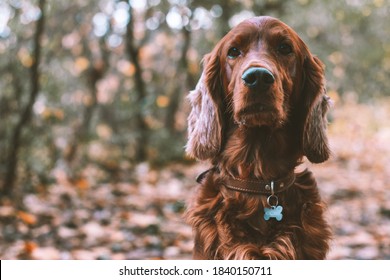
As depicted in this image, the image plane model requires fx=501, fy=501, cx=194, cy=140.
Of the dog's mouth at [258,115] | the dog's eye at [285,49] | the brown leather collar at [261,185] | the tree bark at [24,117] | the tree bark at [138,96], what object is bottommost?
the brown leather collar at [261,185]

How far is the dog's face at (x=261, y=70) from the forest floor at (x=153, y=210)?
30.7 inches

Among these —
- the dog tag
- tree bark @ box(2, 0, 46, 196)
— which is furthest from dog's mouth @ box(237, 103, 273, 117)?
tree bark @ box(2, 0, 46, 196)

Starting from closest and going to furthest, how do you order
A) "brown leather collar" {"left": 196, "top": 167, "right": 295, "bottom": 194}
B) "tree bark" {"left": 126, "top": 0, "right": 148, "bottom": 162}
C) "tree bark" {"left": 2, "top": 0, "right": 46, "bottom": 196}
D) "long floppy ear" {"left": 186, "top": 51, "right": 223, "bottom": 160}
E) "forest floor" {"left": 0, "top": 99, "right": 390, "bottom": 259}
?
"brown leather collar" {"left": 196, "top": 167, "right": 295, "bottom": 194}, "long floppy ear" {"left": 186, "top": 51, "right": 223, "bottom": 160}, "forest floor" {"left": 0, "top": 99, "right": 390, "bottom": 259}, "tree bark" {"left": 2, "top": 0, "right": 46, "bottom": 196}, "tree bark" {"left": 126, "top": 0, "right": 148, "bottom": 162}

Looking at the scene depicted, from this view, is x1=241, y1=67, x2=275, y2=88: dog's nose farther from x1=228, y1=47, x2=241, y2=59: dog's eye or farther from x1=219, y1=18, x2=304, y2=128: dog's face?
x1=228, y1=47, x2=241, y2=59: dog's eye

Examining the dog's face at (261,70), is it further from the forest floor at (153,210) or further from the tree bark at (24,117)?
the tree bark at (24,117)

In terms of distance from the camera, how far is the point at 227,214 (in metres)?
2.33

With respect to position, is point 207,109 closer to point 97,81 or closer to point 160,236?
point 160,236

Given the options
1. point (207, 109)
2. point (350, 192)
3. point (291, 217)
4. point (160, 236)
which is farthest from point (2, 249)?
point (350, 192)

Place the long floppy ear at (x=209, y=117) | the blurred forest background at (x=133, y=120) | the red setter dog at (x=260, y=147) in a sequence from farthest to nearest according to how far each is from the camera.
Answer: the blurred forest background at (x=133, y=120) → the long floppy ear at (x=209, y=117) → the red setter dog at (x=260, y=147)

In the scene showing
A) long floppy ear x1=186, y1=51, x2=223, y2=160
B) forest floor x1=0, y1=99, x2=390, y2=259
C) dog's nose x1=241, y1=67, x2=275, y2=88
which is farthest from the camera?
forest floor x1=0, y1=99, x2=390, y2=259

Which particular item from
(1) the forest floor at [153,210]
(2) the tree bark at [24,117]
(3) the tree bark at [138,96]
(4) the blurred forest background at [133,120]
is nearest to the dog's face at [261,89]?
(1) the forest floor at [153,210]

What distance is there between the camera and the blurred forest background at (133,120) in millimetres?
4273

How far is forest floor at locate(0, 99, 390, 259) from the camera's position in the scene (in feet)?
12.6

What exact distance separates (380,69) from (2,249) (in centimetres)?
464
